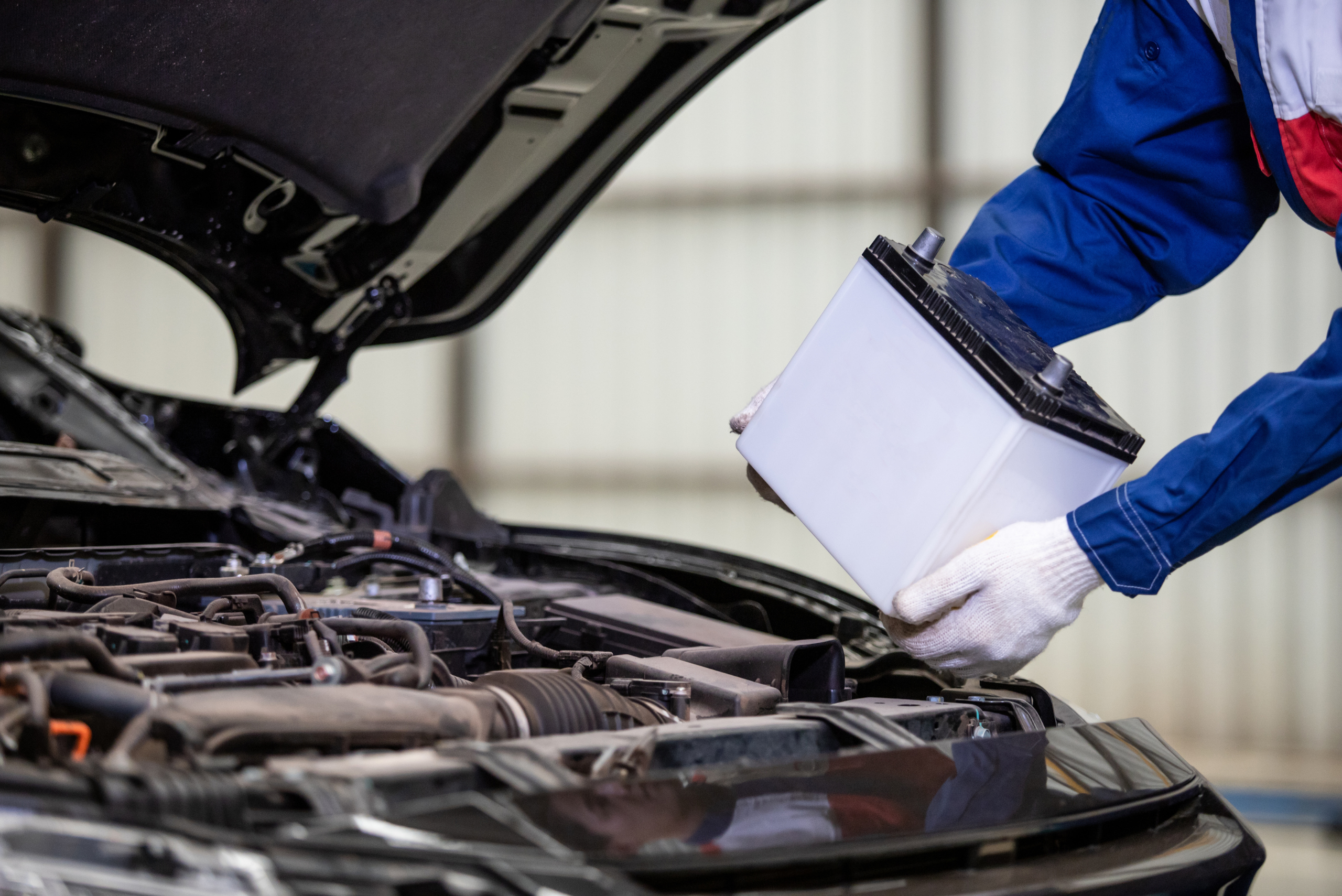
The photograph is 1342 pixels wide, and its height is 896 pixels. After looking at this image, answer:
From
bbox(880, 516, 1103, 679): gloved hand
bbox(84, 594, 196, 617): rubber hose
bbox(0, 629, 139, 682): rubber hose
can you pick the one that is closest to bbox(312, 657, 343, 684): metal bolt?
bbox(0, 629, 139, 682): rubber hose

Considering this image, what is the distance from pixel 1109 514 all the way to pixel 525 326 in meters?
4.11

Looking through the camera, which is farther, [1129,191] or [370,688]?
[1129,191]

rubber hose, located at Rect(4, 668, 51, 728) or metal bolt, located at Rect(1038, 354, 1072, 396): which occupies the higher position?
metal bolt, located at Rect(1038, 354, 1072, 396)

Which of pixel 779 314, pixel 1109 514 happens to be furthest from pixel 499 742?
pixel 779 314

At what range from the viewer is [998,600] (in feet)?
3.81

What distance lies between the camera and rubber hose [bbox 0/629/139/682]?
0.93 metres

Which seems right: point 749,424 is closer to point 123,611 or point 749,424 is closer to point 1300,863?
point 123,611

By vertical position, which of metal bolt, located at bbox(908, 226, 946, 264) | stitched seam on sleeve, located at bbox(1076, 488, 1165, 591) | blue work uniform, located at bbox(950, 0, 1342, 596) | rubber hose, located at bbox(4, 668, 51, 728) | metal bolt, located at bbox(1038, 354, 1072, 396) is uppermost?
blue work uniform, located at bbox(950, 0, 1342, 596)

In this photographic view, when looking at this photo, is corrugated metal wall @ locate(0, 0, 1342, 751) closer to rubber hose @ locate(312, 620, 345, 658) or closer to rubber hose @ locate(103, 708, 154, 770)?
rubber hose @ locate(312, 620, 345, 658)

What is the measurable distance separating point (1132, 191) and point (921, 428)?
0.66 meters

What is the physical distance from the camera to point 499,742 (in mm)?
926

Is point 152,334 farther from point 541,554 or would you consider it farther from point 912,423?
point 912,423

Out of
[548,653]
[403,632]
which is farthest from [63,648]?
[548,653]

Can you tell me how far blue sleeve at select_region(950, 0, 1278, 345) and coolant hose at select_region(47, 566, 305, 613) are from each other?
984 mm
